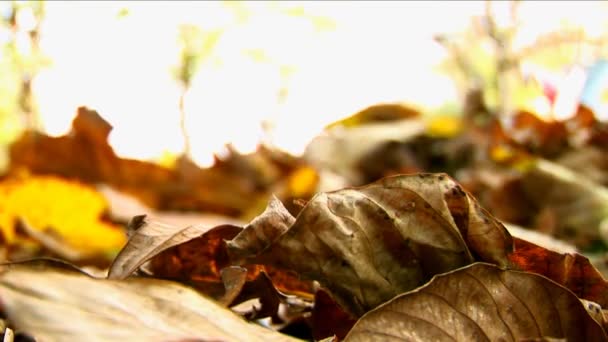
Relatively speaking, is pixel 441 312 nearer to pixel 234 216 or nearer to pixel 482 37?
pixel 234 216

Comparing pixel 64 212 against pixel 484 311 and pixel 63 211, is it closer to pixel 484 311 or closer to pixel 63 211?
pixel 63 211

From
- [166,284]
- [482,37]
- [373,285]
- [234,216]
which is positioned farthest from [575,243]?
[482,37]

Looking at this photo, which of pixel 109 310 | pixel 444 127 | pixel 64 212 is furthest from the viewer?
pixel 444 127

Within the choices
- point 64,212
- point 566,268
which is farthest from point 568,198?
point 566,268

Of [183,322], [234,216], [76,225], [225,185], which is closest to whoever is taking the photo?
[183,322]

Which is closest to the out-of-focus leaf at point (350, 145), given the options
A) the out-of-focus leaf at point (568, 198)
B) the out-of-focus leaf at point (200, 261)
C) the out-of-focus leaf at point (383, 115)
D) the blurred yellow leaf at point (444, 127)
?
the blurred yellow leaf at point (444, 127)

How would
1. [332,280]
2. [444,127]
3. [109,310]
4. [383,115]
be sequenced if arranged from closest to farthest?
[109,310] < [332,280] < [444,127] < [383,115]

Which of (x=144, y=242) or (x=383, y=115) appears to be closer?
(x=144, y=242)

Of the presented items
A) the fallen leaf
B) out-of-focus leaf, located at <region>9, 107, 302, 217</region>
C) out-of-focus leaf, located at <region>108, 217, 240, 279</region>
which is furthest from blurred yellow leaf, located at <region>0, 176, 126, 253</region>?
out-of-focus leaf, located at <region>108, 217, 240, 279</region>
